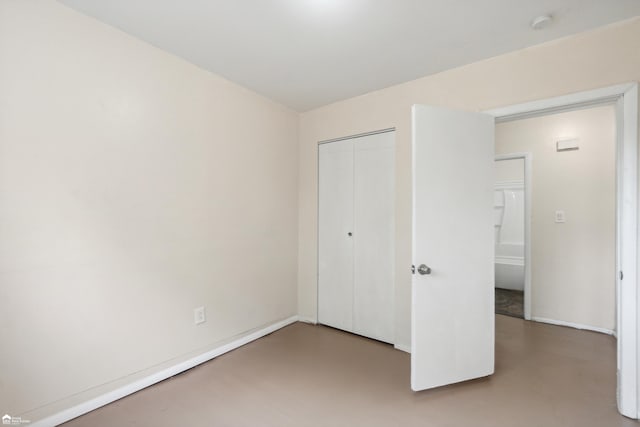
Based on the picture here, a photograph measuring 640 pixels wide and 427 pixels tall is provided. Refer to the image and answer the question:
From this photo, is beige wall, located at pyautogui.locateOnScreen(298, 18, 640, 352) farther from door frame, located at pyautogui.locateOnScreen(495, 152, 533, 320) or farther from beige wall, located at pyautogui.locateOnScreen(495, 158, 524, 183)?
beige wall, located at pyautogui.locateOnScreen(495, 158, 524, 183)

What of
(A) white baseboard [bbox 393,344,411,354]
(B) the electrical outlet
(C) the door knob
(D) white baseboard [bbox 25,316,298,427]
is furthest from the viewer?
(A) white baseboard [bbox 393,344,411,354]

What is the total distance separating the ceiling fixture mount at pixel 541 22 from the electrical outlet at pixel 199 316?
304 centimetres

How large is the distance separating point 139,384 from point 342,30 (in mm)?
2715

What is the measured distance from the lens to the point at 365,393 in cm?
199

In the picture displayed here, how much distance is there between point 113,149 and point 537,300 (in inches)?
168

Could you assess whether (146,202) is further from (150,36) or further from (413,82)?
(413,82)

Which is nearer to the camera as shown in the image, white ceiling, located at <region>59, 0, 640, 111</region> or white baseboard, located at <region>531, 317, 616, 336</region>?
white ceiling, located at <region>59, 0, 640, 111</region>

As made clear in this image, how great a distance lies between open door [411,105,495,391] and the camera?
2004 mm

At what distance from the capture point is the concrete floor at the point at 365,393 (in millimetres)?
1730

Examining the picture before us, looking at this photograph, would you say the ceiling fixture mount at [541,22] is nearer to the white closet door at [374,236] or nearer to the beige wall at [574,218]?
the white closet door at [374,236]

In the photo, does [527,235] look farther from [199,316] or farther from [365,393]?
[199,316]

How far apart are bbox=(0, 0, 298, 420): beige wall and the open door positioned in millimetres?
1590

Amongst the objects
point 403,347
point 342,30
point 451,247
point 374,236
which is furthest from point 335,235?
point 342,30

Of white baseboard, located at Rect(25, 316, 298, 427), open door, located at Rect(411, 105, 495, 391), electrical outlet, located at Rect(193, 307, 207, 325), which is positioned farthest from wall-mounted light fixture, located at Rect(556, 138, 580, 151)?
electrical outlet, located at Rect(193, 307, 207, 325)
